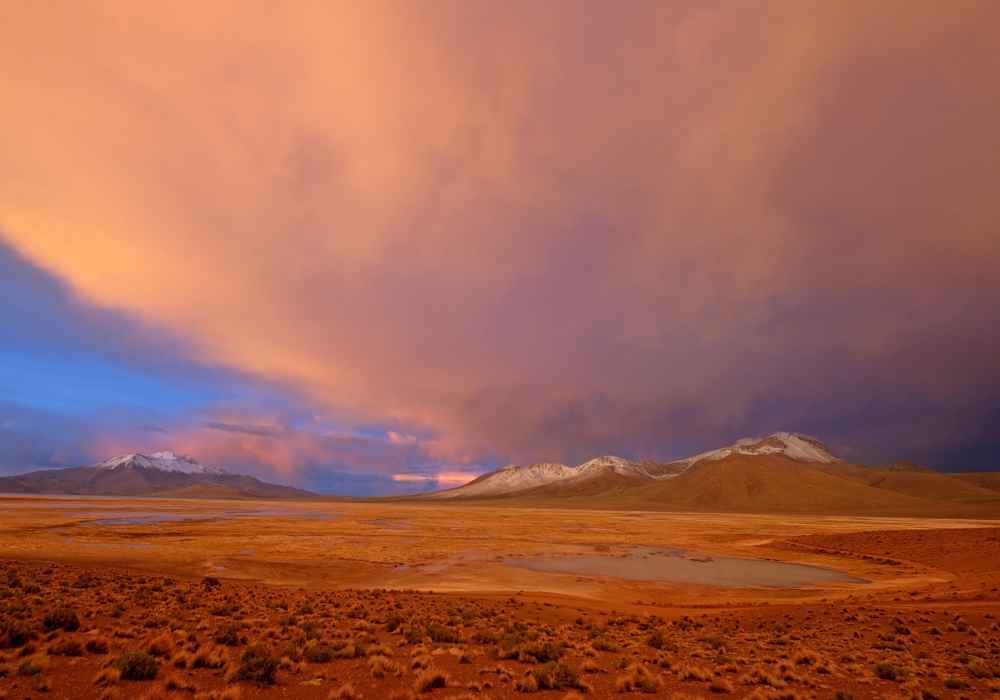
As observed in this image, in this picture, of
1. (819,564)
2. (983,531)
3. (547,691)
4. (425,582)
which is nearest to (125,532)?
(425,582)

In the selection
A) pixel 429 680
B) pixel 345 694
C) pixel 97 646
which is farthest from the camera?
pixel 97 646

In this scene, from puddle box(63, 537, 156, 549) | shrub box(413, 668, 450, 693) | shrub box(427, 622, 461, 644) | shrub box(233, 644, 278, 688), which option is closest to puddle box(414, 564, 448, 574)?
shrub box(427, 622, 461, 644)

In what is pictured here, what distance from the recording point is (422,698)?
36.9ft

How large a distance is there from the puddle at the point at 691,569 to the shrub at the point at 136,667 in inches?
1213

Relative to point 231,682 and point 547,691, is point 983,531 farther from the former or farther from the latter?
point 231,682

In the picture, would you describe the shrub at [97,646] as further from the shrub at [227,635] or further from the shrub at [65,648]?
the shrub at [227,635]

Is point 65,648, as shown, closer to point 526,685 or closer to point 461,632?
point 461,632

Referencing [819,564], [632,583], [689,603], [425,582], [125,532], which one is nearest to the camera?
[689,603]

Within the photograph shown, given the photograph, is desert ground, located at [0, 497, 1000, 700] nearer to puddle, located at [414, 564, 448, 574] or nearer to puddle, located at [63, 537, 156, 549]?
puddle, located at [414, 564, 448, 574]

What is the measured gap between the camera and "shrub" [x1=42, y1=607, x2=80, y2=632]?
14.5 m

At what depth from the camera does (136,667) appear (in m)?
11.4

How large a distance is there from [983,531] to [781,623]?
62094mm

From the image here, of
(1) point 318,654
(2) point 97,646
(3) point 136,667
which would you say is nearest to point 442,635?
(1) point 318,654

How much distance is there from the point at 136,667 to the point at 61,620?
19.5ft
